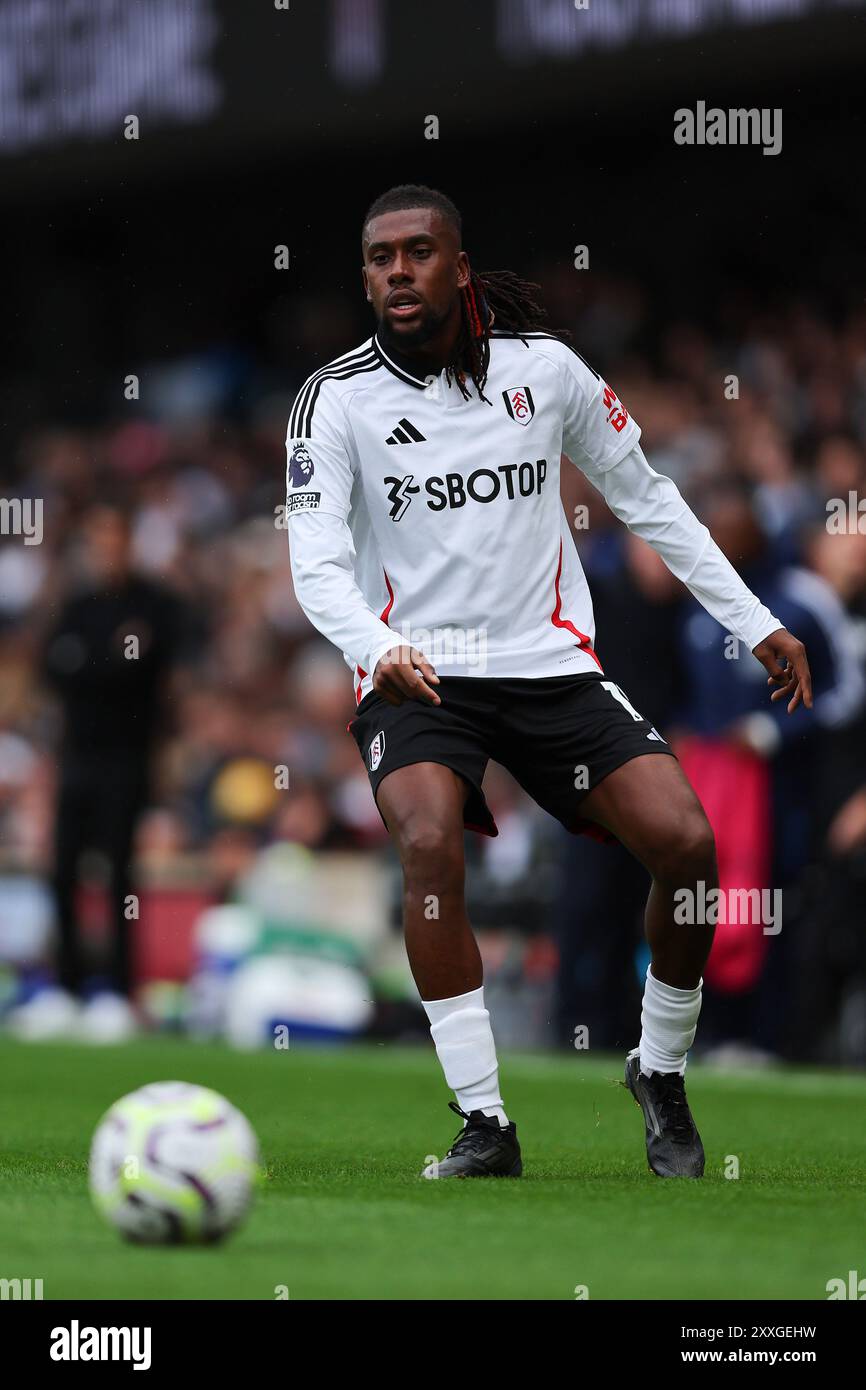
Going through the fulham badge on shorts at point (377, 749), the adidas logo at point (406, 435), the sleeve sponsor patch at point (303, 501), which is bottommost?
the fulham badge on shorts at point (377, 749)

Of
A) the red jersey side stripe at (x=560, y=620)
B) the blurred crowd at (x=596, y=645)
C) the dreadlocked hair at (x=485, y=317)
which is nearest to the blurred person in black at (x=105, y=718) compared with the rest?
the blurred crowd at (x=596, y=645)

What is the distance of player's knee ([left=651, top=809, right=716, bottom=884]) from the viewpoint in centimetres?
551

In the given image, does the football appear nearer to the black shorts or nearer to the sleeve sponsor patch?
the black shorts

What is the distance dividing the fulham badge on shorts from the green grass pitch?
3.26 ft

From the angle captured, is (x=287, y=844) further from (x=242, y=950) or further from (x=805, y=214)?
(x=805, y=214)

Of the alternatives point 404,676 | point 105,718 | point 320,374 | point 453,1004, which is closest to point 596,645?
point 105,718

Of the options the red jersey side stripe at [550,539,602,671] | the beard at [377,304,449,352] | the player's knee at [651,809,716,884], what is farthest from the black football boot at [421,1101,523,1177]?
the beard at [377,304,449,352]

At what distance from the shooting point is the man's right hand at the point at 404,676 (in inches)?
207

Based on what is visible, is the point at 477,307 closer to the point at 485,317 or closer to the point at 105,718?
the point at 485,317

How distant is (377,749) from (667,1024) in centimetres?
98

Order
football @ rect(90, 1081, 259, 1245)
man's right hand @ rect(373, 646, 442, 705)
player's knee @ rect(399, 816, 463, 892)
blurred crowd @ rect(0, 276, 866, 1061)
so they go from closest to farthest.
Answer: football @ rect(90, 1081, 259, 1245) < man's right hand @ rect(373, 646, 442, 705) < player's knee @ rect(399, 816, 463, 892) < blurred crowd @ rect(0, 276, 866, 1061)

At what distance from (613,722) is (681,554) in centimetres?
59

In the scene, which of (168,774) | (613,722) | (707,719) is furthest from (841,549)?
(168,774)

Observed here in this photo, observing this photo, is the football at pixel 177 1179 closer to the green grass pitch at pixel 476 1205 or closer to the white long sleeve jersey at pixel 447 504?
the green grass pitch at pixel 476 1205
